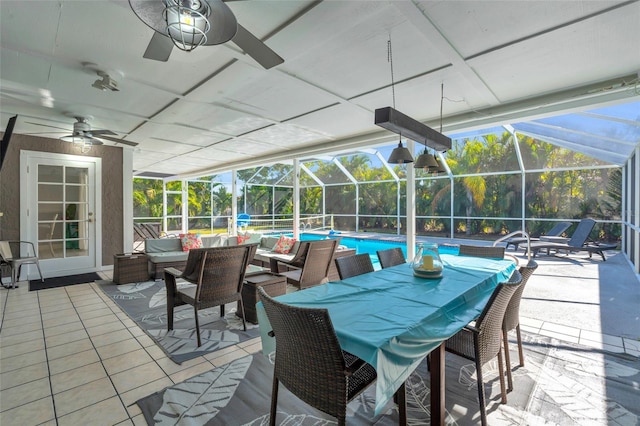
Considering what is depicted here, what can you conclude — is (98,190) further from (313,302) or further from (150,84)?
(313,302)

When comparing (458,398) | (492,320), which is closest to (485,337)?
(492,320)

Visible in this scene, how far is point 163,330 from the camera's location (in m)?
3.20

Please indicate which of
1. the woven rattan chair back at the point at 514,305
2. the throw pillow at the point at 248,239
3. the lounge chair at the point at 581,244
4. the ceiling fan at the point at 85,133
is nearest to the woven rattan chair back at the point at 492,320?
the woven rattan chair back at the point at 514,305

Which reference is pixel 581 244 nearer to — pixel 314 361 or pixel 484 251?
pixel 484 251

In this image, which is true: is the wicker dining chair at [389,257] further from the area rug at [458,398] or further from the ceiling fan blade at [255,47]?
the ceiling fan blade at [255,47]

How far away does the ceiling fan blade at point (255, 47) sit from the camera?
177 centimetres

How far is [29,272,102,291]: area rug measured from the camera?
A: 16.1 feet

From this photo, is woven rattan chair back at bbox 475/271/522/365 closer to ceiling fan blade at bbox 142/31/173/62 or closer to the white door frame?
ceiling fan blade at bbox 142/31/173/62

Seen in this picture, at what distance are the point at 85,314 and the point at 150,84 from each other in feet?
9.41

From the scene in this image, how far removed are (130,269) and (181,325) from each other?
251 centimetres

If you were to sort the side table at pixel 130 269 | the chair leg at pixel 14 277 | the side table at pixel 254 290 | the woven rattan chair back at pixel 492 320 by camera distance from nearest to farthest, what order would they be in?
the woven rattan chair back at pixel 492 320, the side table at pixel 254 290, the chair leg at pixel 14 277, the side table at pixel 130 269

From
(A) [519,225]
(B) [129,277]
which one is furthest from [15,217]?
(A) [519,225]

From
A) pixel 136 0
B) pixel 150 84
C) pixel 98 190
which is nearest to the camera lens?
pixel 136 0

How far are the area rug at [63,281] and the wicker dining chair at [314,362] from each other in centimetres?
532
